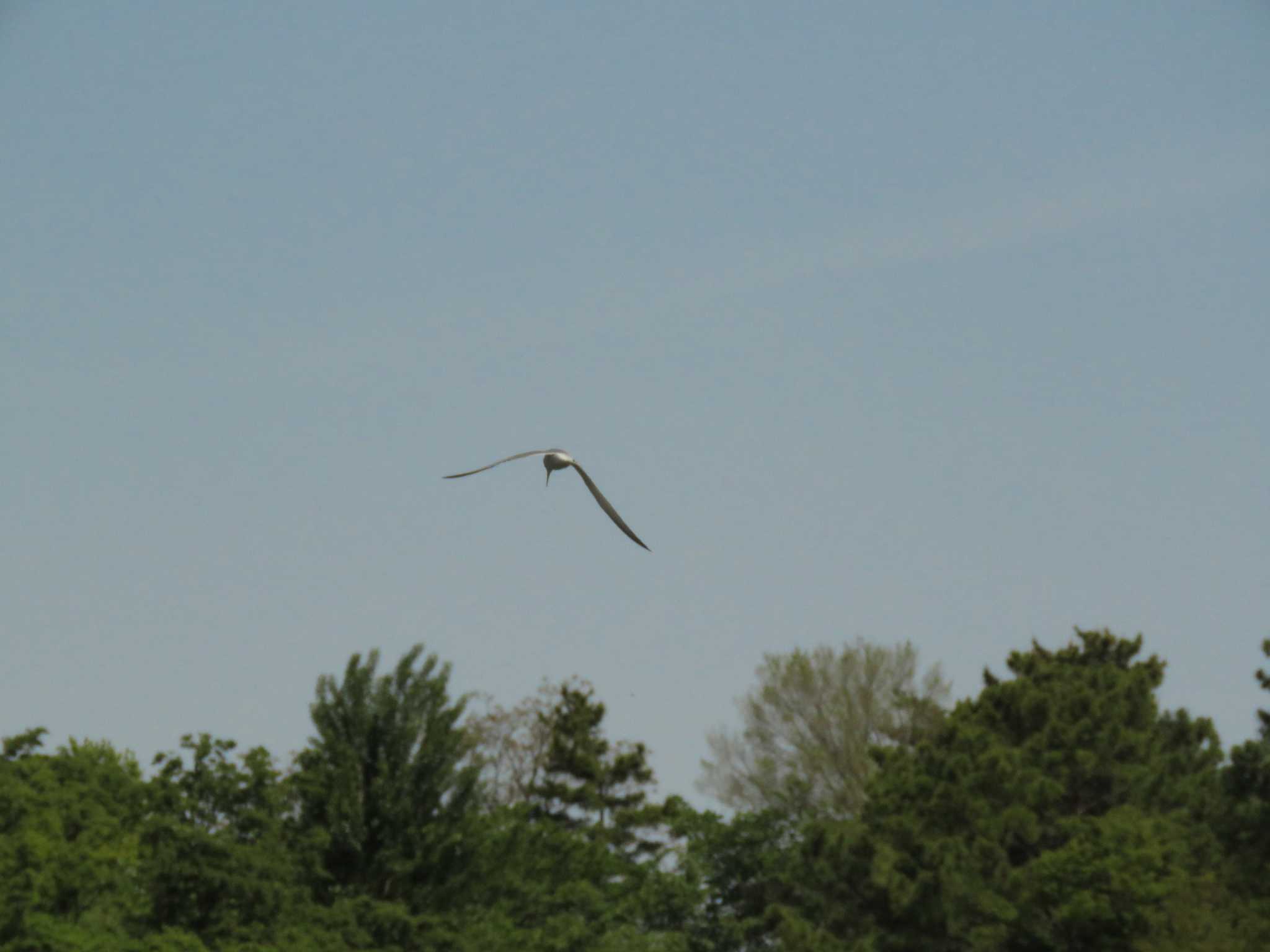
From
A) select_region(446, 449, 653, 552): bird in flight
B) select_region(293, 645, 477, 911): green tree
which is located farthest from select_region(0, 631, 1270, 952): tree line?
select_region(446, 449, 653, 552): bird in flight

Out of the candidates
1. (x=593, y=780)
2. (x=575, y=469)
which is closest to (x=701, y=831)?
(x=593, y=780)

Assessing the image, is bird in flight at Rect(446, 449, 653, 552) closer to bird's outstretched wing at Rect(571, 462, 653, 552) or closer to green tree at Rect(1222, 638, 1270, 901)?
bird's outstretched wing at Rect(571, 462, 653, 552)

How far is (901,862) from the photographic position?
36656 millimetres

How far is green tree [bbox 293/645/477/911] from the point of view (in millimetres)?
28281

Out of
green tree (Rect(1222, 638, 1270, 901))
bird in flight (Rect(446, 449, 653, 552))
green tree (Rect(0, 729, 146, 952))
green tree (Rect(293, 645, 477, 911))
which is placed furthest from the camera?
green tree (Rect(1222, 638, 1270, 901))

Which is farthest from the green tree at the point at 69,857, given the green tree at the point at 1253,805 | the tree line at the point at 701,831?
the green tree at the point at 1253,805

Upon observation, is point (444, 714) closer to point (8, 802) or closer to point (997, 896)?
point (8, 802)

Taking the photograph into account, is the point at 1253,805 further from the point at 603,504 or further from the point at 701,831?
the point at 603,504

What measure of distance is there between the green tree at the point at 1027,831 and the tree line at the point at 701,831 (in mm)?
70

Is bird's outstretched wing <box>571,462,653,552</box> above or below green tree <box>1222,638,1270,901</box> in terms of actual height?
below

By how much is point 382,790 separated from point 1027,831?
1569 cm

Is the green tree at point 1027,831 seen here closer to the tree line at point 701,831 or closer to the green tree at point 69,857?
the tree line at point 701,831

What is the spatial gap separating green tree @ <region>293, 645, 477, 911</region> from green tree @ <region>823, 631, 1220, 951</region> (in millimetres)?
11825

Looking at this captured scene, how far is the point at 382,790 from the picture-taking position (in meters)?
28.1
